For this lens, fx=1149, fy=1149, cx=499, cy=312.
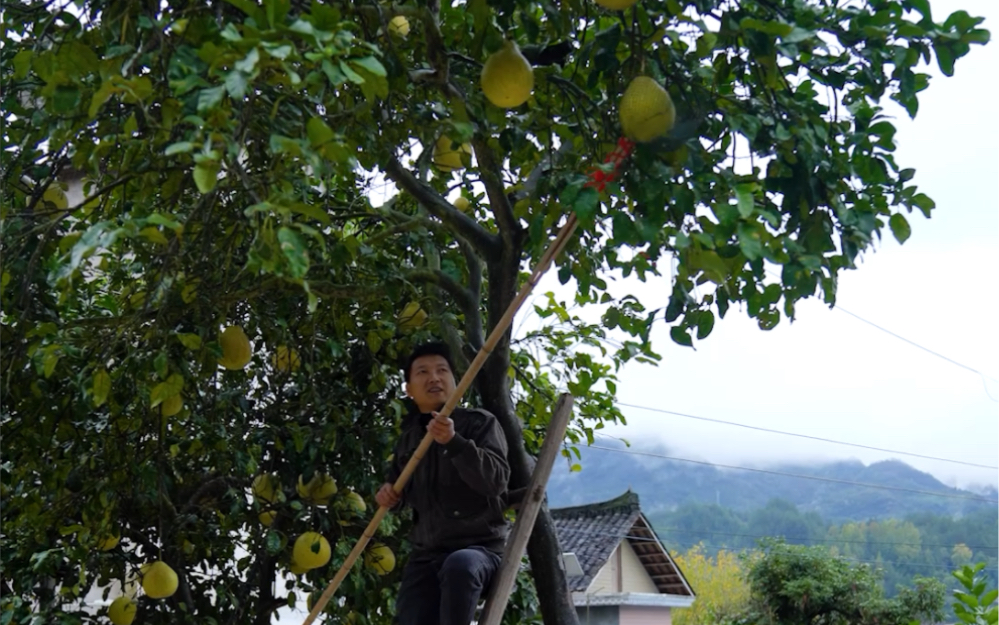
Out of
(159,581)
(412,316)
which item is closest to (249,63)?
(412,316)

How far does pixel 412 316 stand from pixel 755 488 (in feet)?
174

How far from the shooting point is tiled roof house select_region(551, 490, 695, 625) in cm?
1319

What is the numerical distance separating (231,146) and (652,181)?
2.46 ft

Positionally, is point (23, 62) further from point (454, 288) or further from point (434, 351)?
point (434, 351)

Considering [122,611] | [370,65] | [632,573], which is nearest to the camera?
[370,65]

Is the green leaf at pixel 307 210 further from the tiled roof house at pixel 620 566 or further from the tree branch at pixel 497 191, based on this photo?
the tiled roof house at pixel 620 566

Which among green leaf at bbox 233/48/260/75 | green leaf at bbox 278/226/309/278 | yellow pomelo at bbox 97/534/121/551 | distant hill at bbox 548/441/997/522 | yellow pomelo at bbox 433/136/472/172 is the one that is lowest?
yellow pomelo at bbox 97/534/121/551

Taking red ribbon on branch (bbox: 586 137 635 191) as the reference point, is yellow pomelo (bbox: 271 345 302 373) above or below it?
above

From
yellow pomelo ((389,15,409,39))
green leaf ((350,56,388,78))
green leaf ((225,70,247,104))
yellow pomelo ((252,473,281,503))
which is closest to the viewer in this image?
green leaf ((225,70,247,104))

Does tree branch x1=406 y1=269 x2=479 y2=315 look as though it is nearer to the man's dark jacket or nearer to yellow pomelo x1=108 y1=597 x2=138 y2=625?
the man's dark jacket

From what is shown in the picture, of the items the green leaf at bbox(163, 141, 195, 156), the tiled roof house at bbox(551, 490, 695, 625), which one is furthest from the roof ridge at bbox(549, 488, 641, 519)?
the green leaf at bbox(163, 141, 195, 156)

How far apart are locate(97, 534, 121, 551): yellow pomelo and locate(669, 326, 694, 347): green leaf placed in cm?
189

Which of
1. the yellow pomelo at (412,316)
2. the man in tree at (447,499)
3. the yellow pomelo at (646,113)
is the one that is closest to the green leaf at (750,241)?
the yellow pomelo at (646,113)

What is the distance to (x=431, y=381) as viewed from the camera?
116 inches
